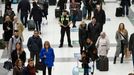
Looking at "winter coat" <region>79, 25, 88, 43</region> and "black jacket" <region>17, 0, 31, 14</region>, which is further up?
"black jacket" <region>17, 0, 31, 14</region>

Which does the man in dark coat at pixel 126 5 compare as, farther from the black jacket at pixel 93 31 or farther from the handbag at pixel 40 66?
the handbag at pixel 40 66

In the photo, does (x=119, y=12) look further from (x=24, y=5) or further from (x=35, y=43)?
(x=35, y=43)

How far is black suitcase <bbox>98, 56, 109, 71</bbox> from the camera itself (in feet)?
58.5

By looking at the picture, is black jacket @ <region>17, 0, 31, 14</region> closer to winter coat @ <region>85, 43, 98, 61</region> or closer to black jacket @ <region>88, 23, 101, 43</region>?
black jacket @ <region>88, 23, 101, 43</region>

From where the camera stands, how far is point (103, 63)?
17844 millimetres

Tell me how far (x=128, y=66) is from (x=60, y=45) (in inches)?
155

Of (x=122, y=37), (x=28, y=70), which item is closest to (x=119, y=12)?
(x=122, y=37)

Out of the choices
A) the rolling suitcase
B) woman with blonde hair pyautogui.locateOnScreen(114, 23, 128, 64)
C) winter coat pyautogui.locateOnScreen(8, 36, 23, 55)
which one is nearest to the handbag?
winter coat pyautogui.locateOnScreen(8, 36, 23, 55)

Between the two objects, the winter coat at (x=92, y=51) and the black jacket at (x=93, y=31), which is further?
the black jacket at (x=93, y=31)

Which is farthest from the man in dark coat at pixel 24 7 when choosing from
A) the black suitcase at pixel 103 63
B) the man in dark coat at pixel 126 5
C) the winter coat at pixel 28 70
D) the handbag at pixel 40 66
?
the winter coat at pixel 28 70

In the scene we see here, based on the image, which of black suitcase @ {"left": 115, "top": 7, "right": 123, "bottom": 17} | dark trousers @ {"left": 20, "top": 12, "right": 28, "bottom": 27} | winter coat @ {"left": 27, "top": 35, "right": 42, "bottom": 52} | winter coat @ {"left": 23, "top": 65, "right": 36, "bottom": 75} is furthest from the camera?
black suitcase @ {"left": 115, "top": 7, "right": 123, "bottom": 17}

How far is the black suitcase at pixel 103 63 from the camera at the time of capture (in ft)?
58.5

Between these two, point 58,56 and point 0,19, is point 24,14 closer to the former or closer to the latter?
point 0,19

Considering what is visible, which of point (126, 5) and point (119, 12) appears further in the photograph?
point (119, 12)
